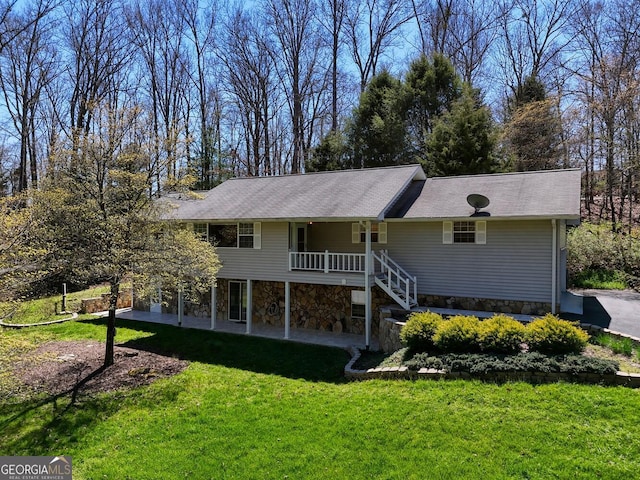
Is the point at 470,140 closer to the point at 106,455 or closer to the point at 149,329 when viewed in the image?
the point at 149,329

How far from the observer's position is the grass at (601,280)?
16141 millimetres

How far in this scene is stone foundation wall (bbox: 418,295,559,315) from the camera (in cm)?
1091

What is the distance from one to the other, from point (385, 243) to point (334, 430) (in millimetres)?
7642

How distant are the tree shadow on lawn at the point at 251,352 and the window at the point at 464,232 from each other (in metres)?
4.82

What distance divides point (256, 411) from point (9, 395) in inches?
209

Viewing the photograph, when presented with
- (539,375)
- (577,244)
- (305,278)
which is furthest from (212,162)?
(539,375)

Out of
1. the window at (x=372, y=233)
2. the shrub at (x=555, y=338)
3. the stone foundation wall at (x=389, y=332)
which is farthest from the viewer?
the window at (x=372, y=233)

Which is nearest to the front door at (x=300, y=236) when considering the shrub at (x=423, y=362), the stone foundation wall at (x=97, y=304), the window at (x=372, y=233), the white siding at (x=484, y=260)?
the window at (x=372, y=233)

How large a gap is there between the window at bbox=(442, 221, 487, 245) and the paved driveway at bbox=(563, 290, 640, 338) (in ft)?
10.2

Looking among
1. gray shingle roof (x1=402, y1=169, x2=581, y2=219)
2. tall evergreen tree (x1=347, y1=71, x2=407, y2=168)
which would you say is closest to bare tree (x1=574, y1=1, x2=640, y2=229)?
gray shingle roof (x1=402, y1=169, x2=581, y2=219)

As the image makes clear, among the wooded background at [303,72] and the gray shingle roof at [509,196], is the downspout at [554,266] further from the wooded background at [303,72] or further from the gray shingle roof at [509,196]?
the wooded background at [303,72]

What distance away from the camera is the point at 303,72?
94.3 feet

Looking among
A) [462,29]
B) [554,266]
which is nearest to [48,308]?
[554,266]

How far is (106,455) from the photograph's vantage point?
6.34 metres
